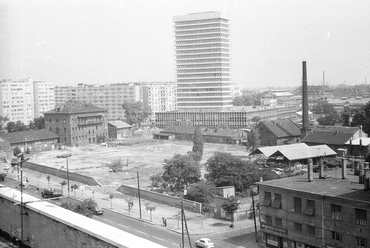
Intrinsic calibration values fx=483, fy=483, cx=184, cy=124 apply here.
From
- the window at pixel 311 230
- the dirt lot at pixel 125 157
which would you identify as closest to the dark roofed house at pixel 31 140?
the dirt lot at pixel 125 157

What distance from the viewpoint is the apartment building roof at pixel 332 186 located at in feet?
68.0

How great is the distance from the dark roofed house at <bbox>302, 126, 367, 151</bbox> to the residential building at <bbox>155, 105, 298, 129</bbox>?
132 feet

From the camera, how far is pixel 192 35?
105438mm

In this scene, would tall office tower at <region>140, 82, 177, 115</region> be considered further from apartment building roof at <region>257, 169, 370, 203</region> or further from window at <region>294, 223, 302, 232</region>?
window at <region>294, 223, 302, 232</region>

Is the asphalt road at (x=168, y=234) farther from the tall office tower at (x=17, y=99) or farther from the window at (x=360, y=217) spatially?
the tall office tower at (x=17, y=99)

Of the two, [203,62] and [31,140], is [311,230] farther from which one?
[203,62]

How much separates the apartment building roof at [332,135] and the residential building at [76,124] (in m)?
35.5

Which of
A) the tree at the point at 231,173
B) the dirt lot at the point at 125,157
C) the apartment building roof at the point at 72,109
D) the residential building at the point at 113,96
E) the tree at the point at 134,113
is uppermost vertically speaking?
the residential building at the point at 113,96

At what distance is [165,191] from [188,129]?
44.1 m

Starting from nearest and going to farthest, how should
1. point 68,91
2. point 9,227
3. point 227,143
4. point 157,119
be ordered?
1. point 9,227
2. point 227,143
3. point 157,119
4. point 68,91

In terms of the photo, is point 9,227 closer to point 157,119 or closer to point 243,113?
point 243,113

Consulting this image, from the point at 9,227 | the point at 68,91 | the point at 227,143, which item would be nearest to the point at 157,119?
the point at 227,143

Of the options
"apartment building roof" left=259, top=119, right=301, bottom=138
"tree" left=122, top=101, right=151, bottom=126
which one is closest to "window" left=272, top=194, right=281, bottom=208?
"apartment building roof" left=259, top=119, right=301, bottom=138

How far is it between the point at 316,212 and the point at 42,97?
111m
